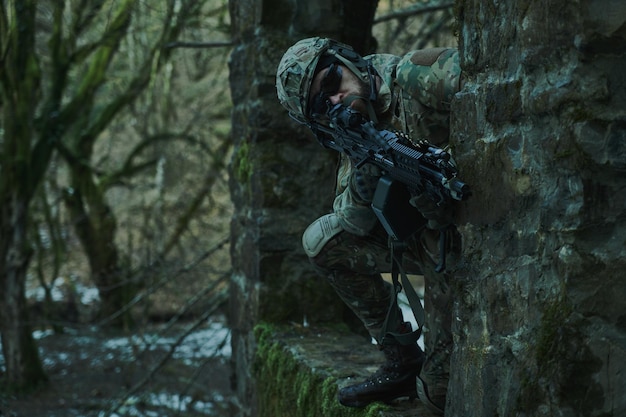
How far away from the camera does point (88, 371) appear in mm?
8641

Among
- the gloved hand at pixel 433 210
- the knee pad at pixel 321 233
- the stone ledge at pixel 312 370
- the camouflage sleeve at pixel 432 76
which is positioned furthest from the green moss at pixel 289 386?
the camouflage sleeve at pixel 432 76

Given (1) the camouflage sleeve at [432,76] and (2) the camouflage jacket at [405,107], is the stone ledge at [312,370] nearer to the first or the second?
(2) the camouflage jacket at [405,107]

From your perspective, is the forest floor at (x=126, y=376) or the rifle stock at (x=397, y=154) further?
the forest floor at (x=126, y=376)

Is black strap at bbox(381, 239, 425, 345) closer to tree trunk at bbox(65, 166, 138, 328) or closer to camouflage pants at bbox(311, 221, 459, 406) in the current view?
camouflage pants at bbox(311, 221, 459, 406)

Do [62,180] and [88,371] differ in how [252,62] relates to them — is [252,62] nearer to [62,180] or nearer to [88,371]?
[88,371]

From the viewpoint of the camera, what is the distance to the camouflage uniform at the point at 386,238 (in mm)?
2250

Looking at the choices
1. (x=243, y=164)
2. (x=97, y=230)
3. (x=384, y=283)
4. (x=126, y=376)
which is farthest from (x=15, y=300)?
(x=384, y=283)

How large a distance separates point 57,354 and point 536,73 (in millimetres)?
8513

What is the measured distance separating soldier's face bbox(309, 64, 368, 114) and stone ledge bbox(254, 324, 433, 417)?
3.23 feet

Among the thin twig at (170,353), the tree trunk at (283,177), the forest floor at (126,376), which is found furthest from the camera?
the forest floor at (126,376)

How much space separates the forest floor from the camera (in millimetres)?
7141

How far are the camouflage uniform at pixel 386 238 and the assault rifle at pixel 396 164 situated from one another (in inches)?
4.7

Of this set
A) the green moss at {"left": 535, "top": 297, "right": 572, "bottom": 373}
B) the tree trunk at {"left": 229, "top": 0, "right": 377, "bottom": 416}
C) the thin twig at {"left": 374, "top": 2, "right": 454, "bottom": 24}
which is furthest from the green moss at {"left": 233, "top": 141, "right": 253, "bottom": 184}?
the green moss at {"left": 535, "top": 297, "right": 572, "bottom": 373}

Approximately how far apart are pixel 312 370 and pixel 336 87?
4.03 ft
